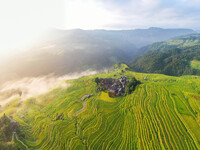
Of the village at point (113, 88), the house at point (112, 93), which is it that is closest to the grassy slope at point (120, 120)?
the house at point (112, 93)

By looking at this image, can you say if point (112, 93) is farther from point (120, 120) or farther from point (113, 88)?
point (120, 120)

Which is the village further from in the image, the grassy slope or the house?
the grassy slope

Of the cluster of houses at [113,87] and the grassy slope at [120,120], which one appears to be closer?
the grassy slope at [120,120]

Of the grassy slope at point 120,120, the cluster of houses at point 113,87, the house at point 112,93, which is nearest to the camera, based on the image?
the grassy slope at point 120,120

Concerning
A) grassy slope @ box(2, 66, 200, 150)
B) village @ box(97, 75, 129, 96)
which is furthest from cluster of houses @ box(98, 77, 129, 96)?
grassy slope @ box(2, 66, 200, 150)

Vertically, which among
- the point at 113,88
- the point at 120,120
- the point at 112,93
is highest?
the point at 113,88

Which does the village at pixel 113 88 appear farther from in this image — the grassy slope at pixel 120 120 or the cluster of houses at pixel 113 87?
the grassy slope at pixel 120 120

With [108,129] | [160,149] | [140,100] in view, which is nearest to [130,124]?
[108,129]

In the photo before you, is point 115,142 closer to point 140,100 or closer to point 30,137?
point 140,100

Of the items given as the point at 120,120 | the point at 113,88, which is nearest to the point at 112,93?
the point at 113,88

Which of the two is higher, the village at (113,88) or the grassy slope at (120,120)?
the village at (113,88)
